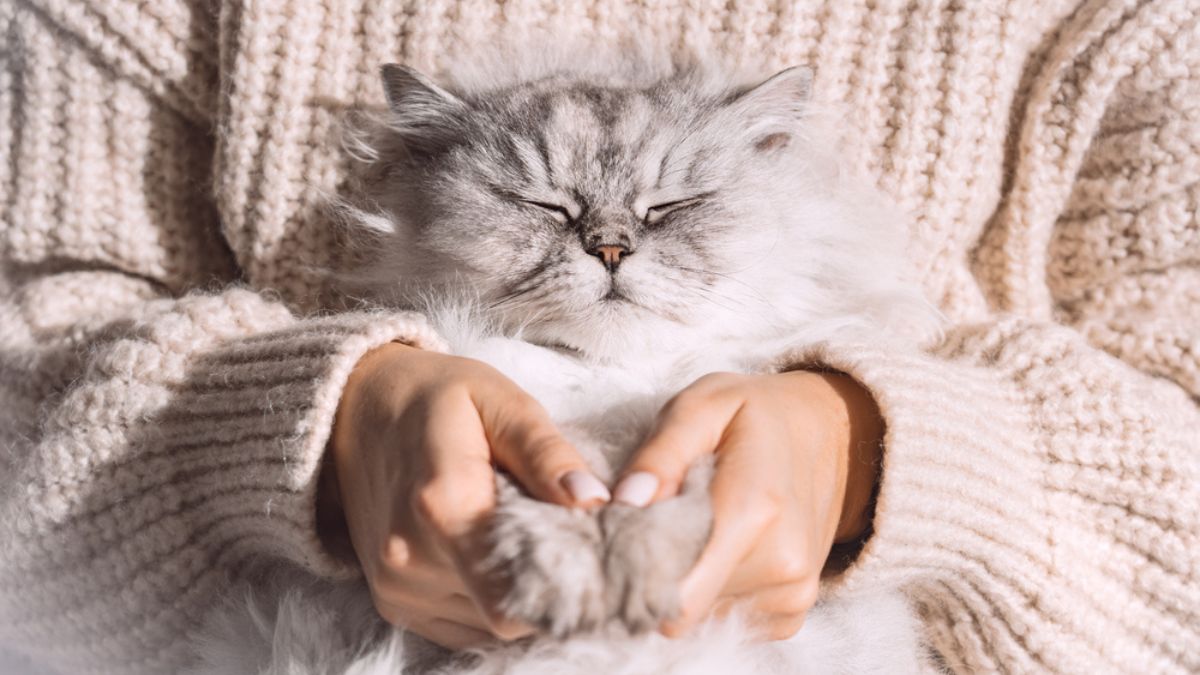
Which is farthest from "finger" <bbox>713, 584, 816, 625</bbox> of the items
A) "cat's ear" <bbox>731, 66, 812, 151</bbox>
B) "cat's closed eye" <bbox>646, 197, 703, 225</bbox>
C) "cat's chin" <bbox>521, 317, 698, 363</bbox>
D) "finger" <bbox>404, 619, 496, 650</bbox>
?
"cat's ear" <bbox>731, 66, 812, 151</bbox>

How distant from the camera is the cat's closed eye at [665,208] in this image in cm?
112

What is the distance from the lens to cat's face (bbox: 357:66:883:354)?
108 cm

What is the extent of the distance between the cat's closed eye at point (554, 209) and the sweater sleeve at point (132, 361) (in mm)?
202

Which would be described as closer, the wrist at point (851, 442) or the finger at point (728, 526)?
the finger at point (728, 526)

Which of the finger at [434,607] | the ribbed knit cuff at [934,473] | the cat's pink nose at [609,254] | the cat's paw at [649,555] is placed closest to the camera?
the cat's paw at [649,555]

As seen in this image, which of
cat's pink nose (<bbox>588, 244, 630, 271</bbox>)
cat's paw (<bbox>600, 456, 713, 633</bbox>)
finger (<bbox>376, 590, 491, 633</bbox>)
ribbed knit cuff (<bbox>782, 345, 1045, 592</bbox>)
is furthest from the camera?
cat's pink nose (<bbox>588, 244, 630, 271</bbox>)

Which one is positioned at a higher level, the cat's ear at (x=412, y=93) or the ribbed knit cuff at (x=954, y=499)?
the cat's ear at (x=412, y=93)

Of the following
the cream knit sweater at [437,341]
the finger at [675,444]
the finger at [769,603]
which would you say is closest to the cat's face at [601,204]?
the cream knit sweater at [437,341]

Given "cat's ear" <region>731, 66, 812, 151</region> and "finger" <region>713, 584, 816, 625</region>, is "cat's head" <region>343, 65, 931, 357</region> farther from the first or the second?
"finger" <region>713, 584, 816, 625</region>

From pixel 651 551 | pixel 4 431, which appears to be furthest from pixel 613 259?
pixel 4 431

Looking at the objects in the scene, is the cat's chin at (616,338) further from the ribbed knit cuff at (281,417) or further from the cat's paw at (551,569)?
the cat's paw at (551,569)

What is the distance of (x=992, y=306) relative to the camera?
136cm

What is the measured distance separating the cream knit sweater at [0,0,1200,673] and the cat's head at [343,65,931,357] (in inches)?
3.9

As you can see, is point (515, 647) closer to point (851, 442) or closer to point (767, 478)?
point (767, 478)
